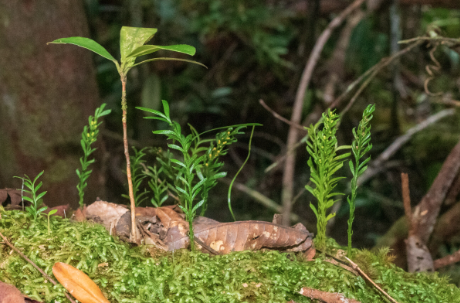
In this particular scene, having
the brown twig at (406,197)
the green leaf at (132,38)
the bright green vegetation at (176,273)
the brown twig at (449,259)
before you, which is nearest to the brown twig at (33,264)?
the bright green vegetation at (176,273)

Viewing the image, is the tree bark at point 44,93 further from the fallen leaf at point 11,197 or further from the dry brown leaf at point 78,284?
the dry brown leaf at point 78,284

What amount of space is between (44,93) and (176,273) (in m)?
1.61

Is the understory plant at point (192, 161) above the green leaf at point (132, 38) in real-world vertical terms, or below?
below

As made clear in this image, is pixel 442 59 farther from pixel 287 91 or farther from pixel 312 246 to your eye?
pixel 312 246

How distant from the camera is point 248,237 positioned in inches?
33.5

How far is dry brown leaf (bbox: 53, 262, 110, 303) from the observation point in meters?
0.67

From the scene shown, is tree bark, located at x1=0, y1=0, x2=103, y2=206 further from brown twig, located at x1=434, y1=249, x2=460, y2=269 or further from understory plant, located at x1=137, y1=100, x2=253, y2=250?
brown twig, located at x1=434, y1=249, x2=460, y2=269

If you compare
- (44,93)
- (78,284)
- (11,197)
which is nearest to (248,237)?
(78,284)

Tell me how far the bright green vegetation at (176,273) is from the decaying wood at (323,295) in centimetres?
1

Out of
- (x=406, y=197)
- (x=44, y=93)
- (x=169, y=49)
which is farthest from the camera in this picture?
(x=44, y=93)

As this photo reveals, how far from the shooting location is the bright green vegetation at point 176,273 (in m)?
0.71

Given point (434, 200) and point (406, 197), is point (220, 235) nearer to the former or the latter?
point (406, 197)

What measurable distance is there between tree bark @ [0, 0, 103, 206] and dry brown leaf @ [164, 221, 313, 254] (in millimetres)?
1447

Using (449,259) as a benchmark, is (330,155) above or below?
above
